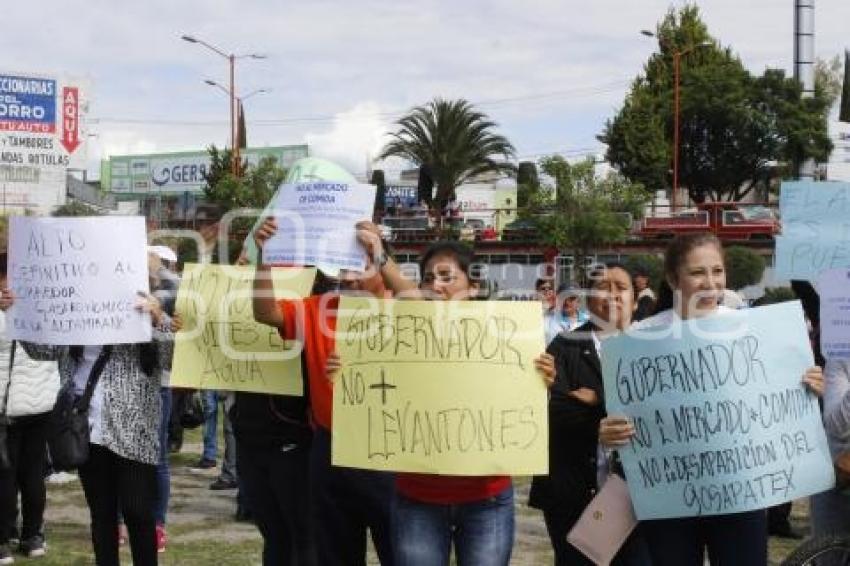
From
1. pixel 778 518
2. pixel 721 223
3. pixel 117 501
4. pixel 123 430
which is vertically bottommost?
pixel 778 518

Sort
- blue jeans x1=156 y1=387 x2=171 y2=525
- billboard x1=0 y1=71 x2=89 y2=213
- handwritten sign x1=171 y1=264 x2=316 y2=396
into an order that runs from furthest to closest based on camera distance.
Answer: billboard x1=0 y1=71 x2=89 y2=213 → blue jeans x1=156 y1=387 x2=171 y2=525 → handwritten sign x1=171 y1=264 x2=316 y2=396

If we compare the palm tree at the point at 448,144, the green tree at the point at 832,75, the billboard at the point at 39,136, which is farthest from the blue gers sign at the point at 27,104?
the green tree at the point at 832,75

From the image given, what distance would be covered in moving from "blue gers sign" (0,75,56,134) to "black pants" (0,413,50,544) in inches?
1994

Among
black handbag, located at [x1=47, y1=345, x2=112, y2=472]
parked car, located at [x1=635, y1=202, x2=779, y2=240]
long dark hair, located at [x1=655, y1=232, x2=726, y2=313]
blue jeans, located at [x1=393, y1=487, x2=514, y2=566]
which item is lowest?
blue jeans, located at [x1=393, y1=487, x2=514, y2=566]

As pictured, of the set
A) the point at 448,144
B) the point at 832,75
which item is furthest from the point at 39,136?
the point at 832,75

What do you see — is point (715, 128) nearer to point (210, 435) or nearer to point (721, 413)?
point (210, 435)

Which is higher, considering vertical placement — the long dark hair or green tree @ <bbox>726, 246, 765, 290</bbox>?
the long dark hair

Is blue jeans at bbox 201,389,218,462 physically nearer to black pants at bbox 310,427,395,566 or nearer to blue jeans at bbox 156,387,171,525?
blue jeans at bbox 156,387,171,525

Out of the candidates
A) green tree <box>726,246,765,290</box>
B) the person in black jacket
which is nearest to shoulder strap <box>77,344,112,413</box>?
the person in black jacket

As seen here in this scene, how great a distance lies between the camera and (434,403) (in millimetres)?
4320

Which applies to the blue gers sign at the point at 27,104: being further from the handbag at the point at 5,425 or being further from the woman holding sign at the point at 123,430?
the woman holding sign at the point at 123,430

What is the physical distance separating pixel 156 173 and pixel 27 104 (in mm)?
45786

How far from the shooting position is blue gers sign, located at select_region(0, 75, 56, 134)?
5522 cm

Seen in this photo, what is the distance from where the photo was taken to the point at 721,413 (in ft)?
12.9
